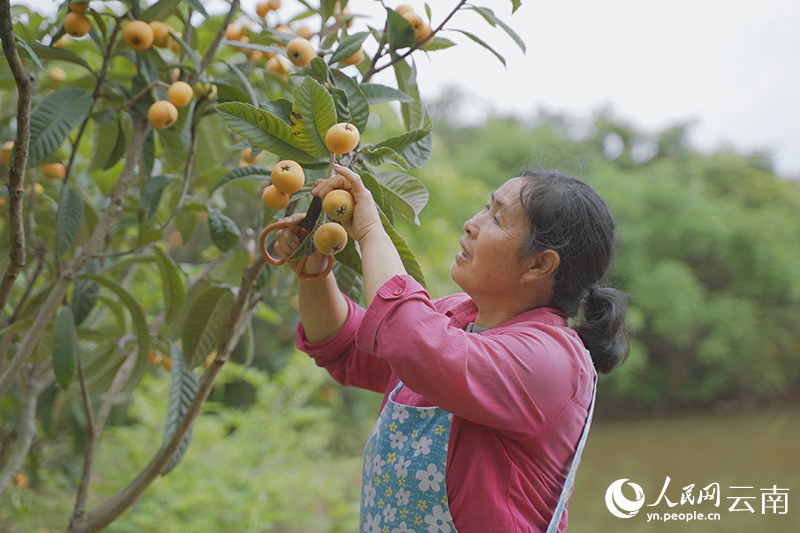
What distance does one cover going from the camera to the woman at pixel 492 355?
2.46 feet

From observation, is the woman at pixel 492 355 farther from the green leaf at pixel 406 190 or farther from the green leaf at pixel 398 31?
the green leaf at pixel 398 31

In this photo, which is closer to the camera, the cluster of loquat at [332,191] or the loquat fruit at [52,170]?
the cluster of loquat at [332,191]

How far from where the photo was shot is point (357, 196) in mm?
786

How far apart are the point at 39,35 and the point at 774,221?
28.8 ft

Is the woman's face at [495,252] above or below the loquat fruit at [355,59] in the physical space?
below

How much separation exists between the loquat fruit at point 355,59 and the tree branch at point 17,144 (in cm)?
40

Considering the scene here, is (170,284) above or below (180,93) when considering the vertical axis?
below

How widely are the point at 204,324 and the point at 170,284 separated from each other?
97 millimetres

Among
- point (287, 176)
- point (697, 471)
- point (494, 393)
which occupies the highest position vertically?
point (287, 176)

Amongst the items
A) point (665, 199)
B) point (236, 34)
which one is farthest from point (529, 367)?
point (665, 199)

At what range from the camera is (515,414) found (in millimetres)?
759

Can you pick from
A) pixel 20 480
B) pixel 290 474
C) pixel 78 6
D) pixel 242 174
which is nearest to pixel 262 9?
pixel 78 6

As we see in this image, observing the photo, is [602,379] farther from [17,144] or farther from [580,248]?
[17,144]

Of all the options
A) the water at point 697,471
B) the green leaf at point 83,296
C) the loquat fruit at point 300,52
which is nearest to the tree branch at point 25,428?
the green leaf at point 83,296
